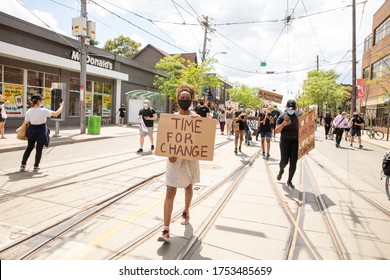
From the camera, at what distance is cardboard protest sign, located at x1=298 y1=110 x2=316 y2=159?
614cm

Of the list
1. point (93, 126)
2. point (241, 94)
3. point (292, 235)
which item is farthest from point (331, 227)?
point (241, 94)

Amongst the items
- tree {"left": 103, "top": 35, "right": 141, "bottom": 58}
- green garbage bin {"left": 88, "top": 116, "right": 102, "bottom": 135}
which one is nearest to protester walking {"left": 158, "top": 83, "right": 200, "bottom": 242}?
green garbage bin {"left": 88, "top": 116, "right": 102, "bottom": 135}

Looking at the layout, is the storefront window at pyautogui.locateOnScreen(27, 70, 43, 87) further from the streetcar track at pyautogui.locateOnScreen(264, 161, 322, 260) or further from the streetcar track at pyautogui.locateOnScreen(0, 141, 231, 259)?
the streetcar track at pyautogui.locateOnScreen(264, 161, 322, 260)

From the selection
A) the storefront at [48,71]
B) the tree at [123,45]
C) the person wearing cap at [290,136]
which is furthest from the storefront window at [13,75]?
the tree at [123,45]

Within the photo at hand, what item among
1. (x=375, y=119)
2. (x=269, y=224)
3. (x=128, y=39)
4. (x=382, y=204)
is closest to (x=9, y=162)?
(x=269, y=224)

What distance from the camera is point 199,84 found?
29.1 metres

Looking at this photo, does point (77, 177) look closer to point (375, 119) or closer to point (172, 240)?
point (172, 240)

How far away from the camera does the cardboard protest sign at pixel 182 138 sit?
10.9 feet

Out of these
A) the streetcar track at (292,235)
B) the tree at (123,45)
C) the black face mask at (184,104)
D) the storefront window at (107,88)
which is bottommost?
the streetcar track at (292,235)

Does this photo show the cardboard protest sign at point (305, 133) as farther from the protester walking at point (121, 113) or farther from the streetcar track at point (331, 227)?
the protester walking at point (121, 113)

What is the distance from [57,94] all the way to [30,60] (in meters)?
4.49

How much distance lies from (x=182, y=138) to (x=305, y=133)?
3911 millimetres

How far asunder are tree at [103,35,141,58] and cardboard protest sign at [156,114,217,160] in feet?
155

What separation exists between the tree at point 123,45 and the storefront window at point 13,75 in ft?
109
